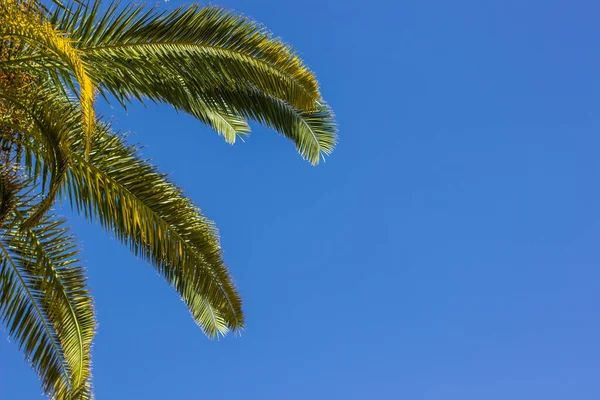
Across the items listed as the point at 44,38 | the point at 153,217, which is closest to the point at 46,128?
the point at 44,38

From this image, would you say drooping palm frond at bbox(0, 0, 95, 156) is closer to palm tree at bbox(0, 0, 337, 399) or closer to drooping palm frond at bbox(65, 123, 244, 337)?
palm tree at bbox(0, 0, 337, 399)

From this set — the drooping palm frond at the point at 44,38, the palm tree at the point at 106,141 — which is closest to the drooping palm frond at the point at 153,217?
the palm tree at the point at 106,141

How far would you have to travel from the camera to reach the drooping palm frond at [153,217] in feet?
21.1

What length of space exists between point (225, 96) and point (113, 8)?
147 cm

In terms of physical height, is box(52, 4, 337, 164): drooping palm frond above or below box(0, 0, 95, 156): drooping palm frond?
above

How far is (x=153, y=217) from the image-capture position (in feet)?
21.6

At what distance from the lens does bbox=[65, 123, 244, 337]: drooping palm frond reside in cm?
642

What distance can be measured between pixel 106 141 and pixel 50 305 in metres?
2.04

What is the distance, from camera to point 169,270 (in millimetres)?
7230

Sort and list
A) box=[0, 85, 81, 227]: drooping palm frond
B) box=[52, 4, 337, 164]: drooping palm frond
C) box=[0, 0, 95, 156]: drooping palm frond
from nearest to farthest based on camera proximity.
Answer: box=[0, 0, 95, 156]: drooping palm frond < box=[0, 85, 81, 227]: drooping palm frond < box=[52, 4, 337, 164]: drooping palm frond

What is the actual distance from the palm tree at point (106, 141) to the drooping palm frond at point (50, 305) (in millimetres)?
11

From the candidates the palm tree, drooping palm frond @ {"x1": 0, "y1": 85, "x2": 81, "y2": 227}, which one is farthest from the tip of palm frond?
drooping palm frond @ {"x1": 0, "y1": 85, "x2": 81, "y2": 227}

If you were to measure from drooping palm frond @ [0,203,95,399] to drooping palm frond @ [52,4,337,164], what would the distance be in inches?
72.0

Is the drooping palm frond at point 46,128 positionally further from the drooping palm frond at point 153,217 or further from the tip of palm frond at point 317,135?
the tip of palm frond at point 317,135
